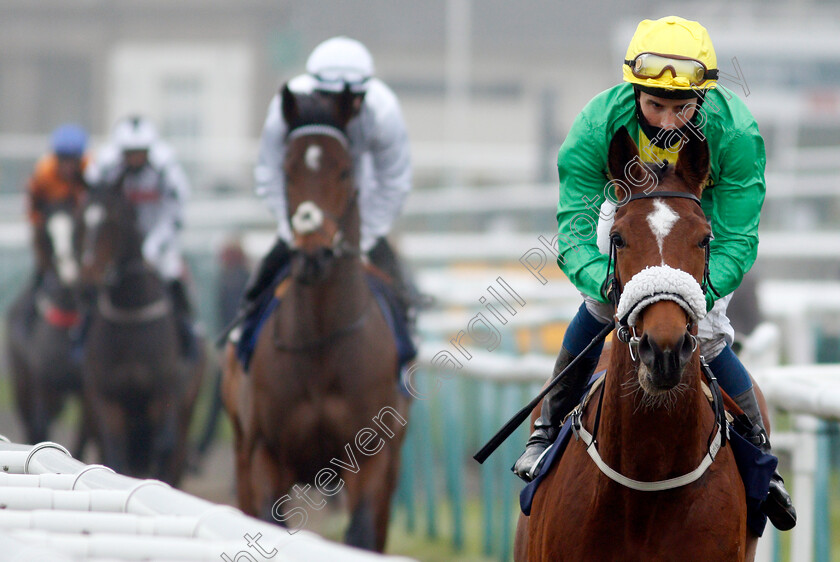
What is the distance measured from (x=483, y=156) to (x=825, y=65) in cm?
1217

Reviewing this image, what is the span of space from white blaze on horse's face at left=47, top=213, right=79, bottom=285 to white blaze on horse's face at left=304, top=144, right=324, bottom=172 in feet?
12.6

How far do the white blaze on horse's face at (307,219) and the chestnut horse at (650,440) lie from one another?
2.09m

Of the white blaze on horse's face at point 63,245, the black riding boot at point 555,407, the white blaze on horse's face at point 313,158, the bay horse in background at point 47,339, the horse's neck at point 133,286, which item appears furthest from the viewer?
the bay horse in background at point 47,339

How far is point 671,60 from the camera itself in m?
3.37

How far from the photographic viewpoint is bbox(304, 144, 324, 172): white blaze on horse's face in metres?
5.38

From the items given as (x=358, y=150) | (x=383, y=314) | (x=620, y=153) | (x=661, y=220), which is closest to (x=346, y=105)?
(x=358, y=150)

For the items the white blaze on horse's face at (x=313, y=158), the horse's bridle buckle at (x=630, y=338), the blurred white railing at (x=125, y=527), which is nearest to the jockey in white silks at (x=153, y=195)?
the white blaze on horse's face at (x=313, y=158)

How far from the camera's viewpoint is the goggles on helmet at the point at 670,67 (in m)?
3.36

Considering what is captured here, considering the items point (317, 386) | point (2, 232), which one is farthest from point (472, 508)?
point (2, 232)

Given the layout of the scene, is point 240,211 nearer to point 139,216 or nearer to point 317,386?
point 139,216

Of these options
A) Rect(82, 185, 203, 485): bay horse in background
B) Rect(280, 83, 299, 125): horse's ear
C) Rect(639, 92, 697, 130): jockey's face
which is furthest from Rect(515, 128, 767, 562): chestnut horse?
Rect(82, 185, 203, 485): bay horse in background

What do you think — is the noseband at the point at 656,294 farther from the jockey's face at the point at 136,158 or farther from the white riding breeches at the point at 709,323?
the jockey's face at the point at 136,158

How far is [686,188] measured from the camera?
326 centimetres

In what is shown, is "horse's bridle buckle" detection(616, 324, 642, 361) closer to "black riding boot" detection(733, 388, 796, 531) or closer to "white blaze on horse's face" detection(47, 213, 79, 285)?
"black riding boot" detection(733, 388, 796, 531)
